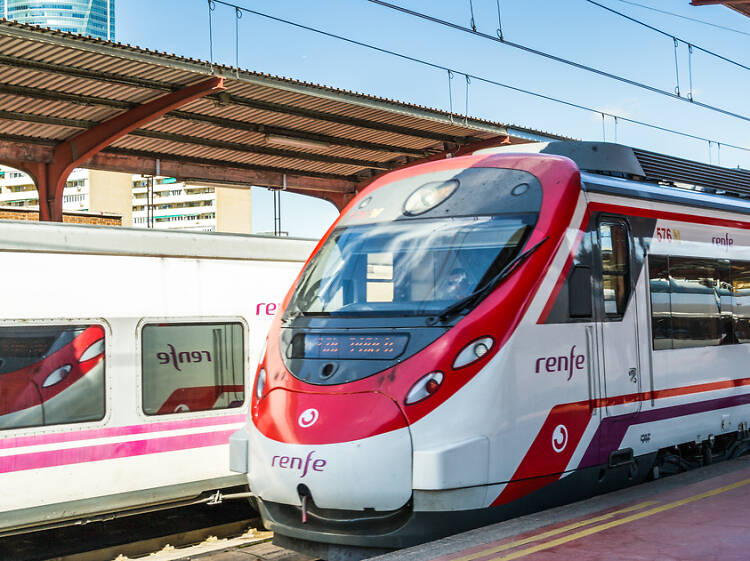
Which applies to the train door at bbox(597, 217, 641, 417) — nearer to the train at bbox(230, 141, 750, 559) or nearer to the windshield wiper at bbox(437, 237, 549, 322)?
the train at bbox(230, 141, 750, 559)

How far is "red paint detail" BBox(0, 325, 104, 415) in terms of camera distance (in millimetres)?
7609

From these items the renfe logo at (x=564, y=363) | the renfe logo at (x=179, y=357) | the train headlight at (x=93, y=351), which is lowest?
the renfe logo at (x=564, y=363)

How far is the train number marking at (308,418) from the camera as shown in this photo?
6375 millimetres

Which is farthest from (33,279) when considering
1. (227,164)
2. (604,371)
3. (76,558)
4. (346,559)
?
(227,164)

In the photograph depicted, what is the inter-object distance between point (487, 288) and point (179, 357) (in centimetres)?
354

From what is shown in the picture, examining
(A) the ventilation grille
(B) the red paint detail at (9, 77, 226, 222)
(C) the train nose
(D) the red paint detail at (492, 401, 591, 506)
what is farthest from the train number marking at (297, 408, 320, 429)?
(B) the red paint detail at (9, 77, 226, 222)

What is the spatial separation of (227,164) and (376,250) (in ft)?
47.3

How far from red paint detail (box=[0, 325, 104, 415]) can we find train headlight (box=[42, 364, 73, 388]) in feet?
0.06

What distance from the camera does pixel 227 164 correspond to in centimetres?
2109

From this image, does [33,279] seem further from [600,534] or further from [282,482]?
[600,534]

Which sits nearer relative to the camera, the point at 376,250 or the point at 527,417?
the point at 527,417

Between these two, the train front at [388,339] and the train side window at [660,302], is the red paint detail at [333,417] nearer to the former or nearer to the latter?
the train front at [388,339]

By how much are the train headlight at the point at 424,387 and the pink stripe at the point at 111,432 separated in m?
3.27

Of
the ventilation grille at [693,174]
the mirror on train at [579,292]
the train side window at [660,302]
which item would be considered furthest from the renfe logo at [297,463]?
the ventilation grille at [693,174]
